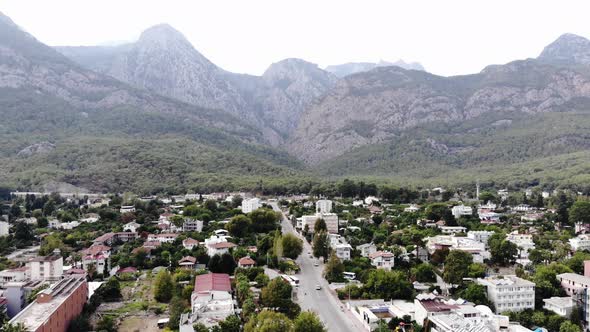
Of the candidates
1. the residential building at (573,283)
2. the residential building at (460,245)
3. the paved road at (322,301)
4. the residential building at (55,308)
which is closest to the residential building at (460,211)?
the residential building at (460,245)

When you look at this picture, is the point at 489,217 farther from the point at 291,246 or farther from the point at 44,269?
the point at 44,269

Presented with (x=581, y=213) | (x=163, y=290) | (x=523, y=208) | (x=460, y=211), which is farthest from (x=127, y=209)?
(x=581, y=213)

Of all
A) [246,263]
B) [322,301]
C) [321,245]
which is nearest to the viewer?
[322,301]

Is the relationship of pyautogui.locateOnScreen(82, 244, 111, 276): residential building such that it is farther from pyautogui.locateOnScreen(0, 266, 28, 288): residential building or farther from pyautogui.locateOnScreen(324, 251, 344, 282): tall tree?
pyautogui.locateOnScreen(324, 251, 344, 282): tall tree

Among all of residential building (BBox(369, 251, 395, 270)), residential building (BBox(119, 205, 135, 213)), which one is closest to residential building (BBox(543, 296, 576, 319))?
residential building (BBox(369, 251, 395, 270))

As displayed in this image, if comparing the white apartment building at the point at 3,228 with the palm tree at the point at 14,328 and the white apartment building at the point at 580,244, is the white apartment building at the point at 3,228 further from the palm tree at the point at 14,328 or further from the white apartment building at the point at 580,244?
the white apartment building at the point at 580,244
